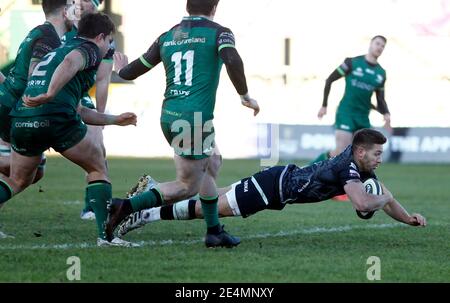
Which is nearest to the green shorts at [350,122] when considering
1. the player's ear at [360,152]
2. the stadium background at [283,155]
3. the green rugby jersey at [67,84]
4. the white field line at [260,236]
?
the stadium background at [283,155]

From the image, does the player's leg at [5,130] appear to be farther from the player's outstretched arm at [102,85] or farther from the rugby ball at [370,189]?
the rugby ball at [370,189]

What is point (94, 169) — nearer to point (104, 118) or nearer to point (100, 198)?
point (100, 198)

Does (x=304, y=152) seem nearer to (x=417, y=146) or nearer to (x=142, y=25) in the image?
(x=417, y=146)

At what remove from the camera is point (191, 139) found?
7406 mm

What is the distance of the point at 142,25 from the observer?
27.5 metres

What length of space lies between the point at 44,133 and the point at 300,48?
2017 cm

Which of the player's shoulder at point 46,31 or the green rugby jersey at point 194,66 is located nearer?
the green rugby jersey at point 194,66

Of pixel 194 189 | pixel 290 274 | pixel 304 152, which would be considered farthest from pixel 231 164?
pixel 290 274

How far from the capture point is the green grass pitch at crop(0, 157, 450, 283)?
6.32 meters

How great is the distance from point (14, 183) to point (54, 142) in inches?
17.8

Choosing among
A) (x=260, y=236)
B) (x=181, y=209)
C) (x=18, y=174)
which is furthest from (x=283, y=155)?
(x=18, y=174)

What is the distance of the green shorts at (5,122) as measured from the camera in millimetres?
8055

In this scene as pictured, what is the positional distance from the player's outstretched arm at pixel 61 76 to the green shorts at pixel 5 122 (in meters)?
0.95

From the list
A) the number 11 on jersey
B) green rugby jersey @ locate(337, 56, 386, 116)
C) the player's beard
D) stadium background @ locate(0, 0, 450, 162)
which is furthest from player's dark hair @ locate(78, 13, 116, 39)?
stadium background @ locate(0, 0, 450, 162)
